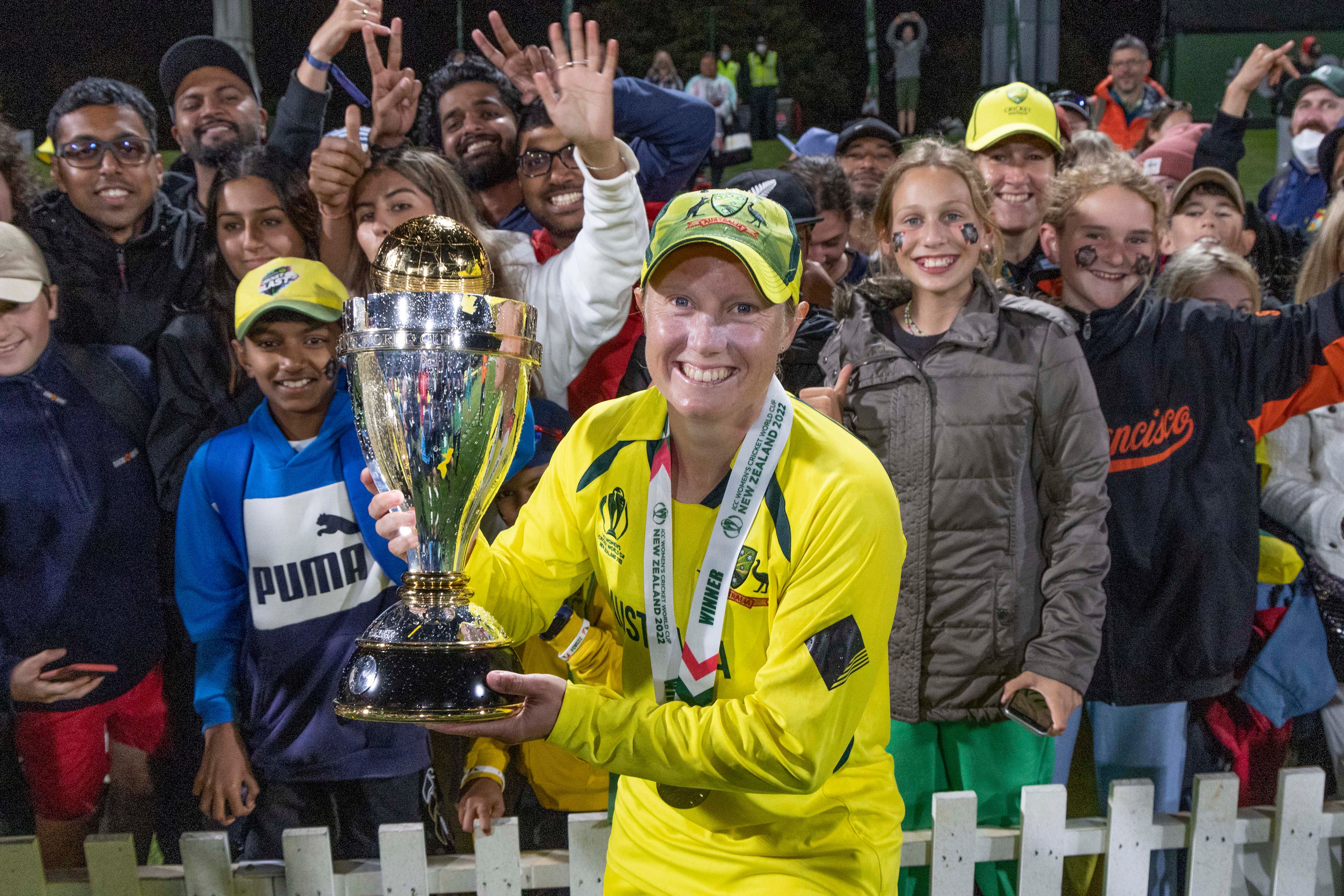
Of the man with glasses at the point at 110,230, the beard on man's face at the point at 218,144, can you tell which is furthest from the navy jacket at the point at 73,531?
the beard on man's face at the point at 218,144

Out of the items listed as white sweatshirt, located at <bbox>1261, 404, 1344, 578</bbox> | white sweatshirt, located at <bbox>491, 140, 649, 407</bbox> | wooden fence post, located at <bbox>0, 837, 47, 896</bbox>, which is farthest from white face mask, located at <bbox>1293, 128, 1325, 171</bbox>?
wooden fence post, located at <bbox>0, 837, 47, 896</bbox>

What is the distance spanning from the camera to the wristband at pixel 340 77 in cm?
260

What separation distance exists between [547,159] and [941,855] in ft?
6.30

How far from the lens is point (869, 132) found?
3.52m

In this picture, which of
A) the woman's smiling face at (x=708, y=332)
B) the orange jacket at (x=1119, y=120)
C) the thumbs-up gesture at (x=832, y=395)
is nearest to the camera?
the woman's smiling face at (x=708, y=332)

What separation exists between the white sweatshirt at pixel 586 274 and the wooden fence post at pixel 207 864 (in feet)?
3.86

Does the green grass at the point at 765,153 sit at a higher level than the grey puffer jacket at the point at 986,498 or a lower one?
higher

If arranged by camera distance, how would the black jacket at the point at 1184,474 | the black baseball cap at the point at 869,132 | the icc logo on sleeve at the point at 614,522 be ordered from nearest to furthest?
the icc logo on sleeve at the point at 614,522 → the black jacket at the point at 1184,474 → the black baseball cap at the point at 869,132

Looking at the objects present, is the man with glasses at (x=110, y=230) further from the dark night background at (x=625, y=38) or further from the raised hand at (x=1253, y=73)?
the raised hand at (x=1253, y=73)

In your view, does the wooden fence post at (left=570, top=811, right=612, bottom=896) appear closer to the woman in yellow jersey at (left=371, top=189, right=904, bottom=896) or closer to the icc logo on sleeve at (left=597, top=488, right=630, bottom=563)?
the woman in yellow jersey at (left=371, top=189, right=904, bottom=896)

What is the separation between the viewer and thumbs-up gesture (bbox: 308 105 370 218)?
2.40 meters

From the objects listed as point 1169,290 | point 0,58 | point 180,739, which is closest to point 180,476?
point 180,739

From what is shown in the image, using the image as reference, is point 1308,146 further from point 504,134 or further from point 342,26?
point 342,26

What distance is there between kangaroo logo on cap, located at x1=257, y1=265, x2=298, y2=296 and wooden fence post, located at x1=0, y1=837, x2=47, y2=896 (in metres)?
1.19
